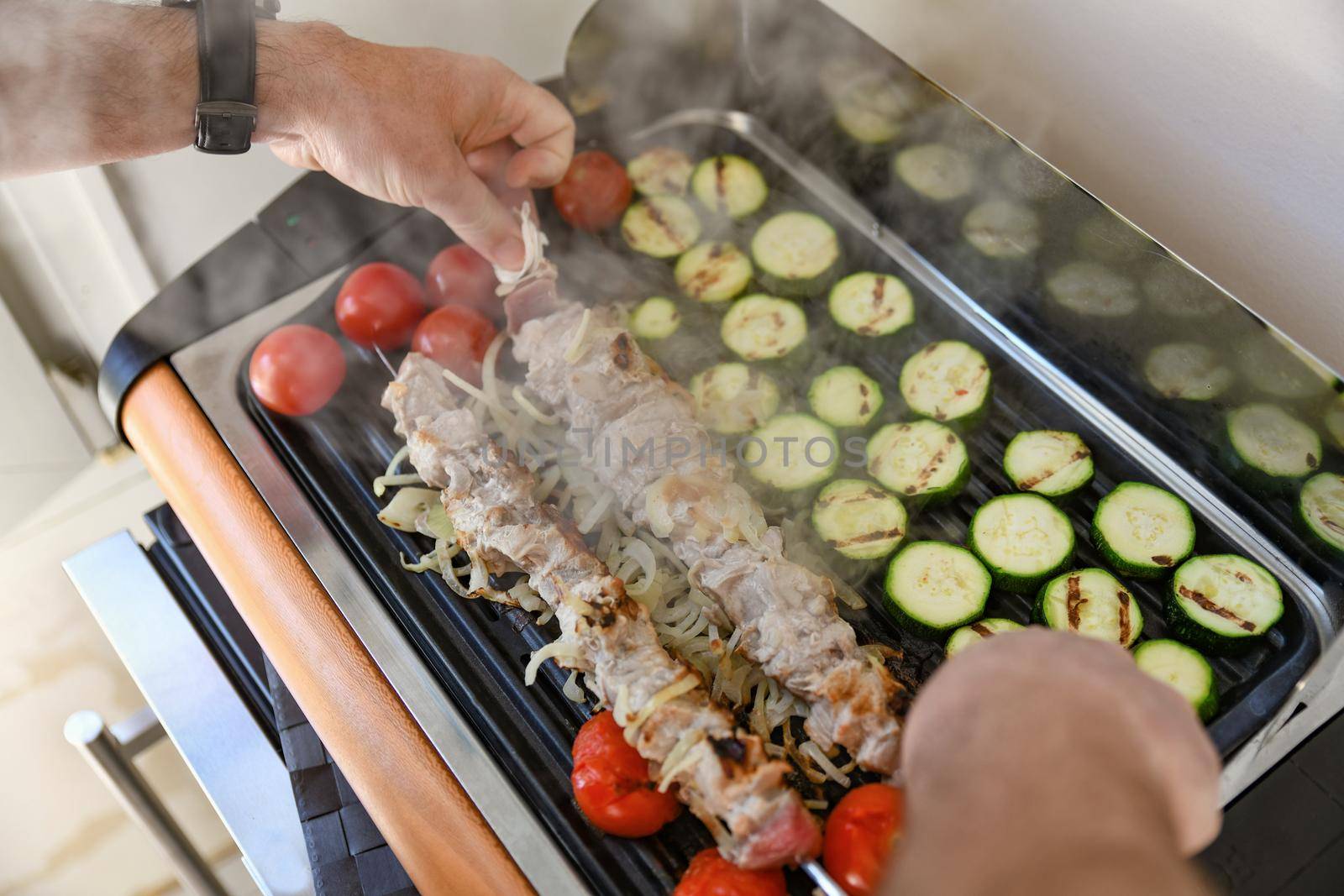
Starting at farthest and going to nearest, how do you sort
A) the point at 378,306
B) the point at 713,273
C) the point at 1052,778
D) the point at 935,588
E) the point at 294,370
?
the point at 713,273 < the point at 378,306 < the point at 294,370 < the point at 935,588 < the point at 1052,778

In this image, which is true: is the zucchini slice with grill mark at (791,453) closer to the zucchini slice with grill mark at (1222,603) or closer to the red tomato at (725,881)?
the zucchini slice with grill mark at (1222,603)

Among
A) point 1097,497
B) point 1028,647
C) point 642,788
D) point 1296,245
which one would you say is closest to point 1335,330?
point 1296,245

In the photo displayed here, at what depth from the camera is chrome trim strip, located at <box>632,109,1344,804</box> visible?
8.36ft

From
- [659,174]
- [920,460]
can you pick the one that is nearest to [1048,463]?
[920,460]

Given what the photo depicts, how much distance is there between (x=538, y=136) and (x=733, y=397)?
4.00 feet

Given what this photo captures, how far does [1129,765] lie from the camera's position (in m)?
1.44

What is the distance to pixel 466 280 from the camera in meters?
3.71

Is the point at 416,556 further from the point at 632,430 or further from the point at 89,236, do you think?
the point at 89,236

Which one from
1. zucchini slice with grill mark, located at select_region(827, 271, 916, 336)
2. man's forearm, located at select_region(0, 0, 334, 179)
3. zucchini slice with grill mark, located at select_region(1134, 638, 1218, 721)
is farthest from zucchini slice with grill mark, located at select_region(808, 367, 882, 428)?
man's forearm, located at select_region(0, 0, 334, 179)

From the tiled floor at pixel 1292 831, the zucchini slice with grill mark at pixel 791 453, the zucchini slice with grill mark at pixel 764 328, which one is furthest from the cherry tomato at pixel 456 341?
the tiled floor at pixel 1292 831

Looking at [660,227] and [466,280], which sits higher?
[466,280]

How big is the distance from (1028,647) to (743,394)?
1.91 meters

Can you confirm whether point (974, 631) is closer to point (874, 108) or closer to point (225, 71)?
point (874, 108)

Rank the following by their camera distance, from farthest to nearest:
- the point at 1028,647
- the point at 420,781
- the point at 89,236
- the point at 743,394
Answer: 1. the point at 89,236
2. the point at 743,394
3. the point at 420,781
4. the point at 1028,647
